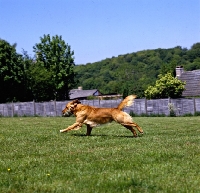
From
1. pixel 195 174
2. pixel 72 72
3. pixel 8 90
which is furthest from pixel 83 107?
pixel 72 72

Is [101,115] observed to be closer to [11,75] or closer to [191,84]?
[11,75]

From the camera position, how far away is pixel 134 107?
4159 cm

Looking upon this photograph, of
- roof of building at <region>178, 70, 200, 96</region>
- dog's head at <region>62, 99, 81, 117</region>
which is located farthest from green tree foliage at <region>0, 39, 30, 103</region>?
dog's head at <region>62, 99, 81, 117</region>

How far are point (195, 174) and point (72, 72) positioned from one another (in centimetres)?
7095

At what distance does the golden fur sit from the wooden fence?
26439mm

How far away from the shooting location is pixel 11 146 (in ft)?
34.1

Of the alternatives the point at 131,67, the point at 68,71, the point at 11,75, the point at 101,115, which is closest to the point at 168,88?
the point at 11,75

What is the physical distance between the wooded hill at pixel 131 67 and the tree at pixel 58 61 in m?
11.8

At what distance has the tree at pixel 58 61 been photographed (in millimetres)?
74500

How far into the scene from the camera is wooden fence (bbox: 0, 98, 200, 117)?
128 feet

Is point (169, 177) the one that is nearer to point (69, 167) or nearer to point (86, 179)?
point (86, 179)

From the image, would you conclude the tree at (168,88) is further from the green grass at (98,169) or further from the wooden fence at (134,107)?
the green grass at (98,169)

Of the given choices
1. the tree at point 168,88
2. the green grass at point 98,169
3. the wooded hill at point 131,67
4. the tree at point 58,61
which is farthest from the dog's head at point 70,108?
the wooded hill at point 131,67

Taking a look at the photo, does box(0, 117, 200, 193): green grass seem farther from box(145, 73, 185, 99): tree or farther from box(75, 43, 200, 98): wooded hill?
box(75, 43, 200, 98): wooded hill
